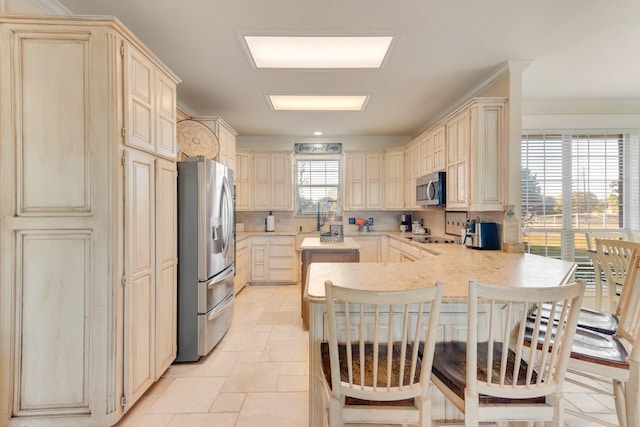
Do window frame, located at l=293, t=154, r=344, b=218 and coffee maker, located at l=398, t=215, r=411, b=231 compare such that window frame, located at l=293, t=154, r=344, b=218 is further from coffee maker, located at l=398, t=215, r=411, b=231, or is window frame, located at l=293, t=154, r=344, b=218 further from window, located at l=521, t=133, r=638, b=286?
window, located at l=521, t=133, r=638, b=286

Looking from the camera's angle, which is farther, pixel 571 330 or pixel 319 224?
pixel 319 224

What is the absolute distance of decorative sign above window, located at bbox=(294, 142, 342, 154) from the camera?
565cm

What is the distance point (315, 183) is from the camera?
229 inches

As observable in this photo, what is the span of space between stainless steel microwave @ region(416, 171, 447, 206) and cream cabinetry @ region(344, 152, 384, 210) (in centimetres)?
110

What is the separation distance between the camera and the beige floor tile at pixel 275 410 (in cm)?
182

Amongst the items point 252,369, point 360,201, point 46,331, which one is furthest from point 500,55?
point 46,331

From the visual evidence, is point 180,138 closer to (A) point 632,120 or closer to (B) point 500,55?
(B) point 500,55

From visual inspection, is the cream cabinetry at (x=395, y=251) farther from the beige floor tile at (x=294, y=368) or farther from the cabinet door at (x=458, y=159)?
the beige floor tile at (x=294, y=368)

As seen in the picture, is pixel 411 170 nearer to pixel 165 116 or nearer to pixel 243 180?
pixel 243 180

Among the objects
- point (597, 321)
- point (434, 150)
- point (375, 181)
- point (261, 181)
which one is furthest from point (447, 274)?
point (261, 181)

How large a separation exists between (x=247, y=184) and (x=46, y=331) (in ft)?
12.7

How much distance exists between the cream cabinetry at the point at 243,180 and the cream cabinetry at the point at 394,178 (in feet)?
8.36

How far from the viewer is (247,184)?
17.5ft


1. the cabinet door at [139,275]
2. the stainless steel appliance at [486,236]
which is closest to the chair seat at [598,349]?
the stainless steel appliance at [486,236]
